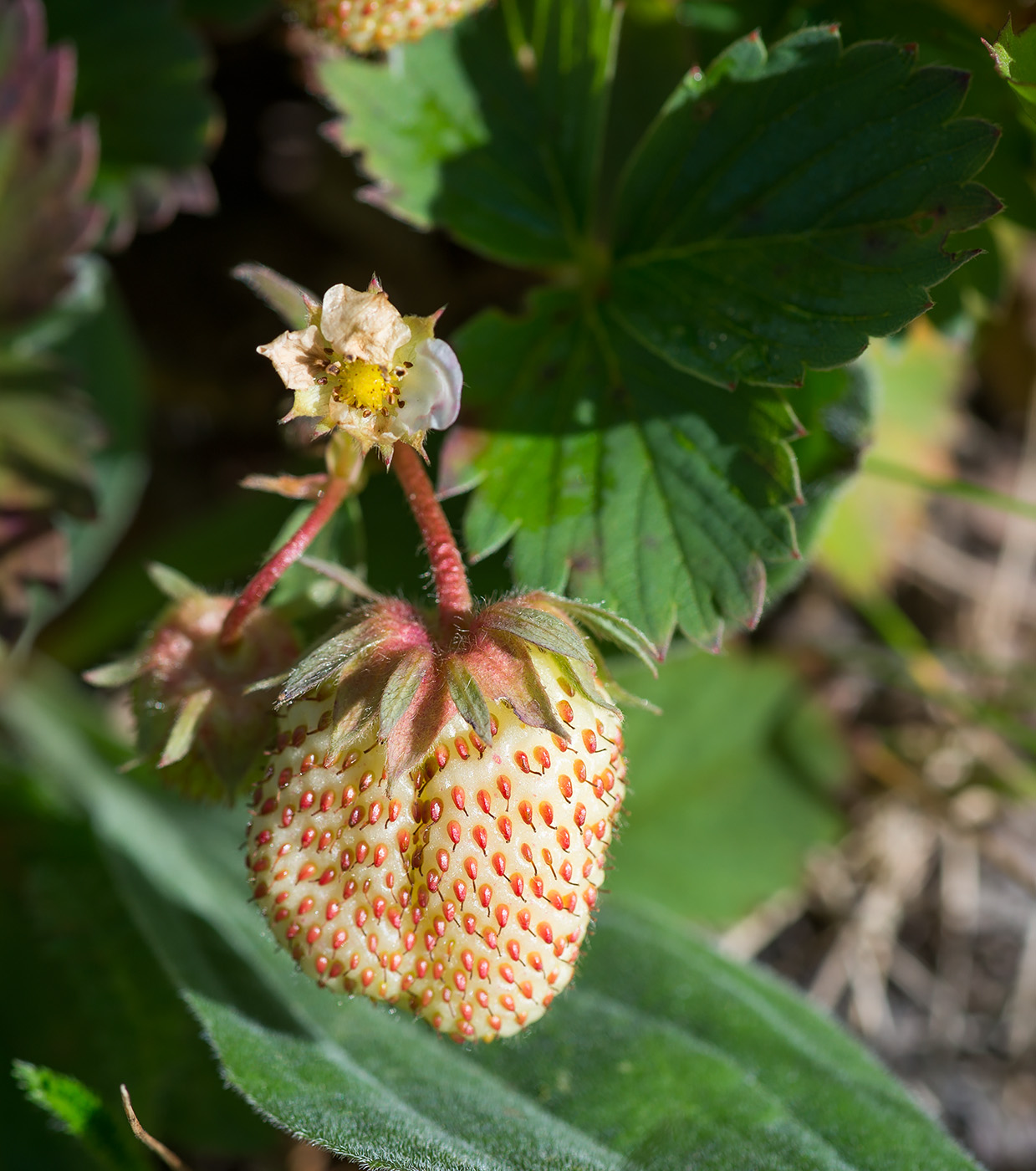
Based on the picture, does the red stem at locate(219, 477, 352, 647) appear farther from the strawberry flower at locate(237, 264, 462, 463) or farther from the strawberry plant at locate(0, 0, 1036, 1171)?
the strawberry flower at locate(237, 264, 462, 463)

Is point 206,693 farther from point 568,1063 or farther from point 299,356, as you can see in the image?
point 568,1063

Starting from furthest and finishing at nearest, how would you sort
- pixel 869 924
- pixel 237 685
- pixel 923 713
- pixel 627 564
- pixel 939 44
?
pixel 923 713 → pixel 869 924 → pixel 939 44 → pixel 627 564 → pixel 237 685

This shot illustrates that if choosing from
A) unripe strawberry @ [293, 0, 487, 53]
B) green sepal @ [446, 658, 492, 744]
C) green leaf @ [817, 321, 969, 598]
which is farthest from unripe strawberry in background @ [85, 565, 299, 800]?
green leaf @ [817, 321, 969, 598]

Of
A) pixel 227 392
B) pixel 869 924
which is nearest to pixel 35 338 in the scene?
pixel 227 392

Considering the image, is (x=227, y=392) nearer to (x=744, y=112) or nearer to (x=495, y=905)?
(x=744, y=112)

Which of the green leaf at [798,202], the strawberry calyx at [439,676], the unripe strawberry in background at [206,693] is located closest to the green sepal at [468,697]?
the strawberry calyx at [439,676]

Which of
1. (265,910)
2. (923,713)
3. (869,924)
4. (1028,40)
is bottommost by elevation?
(869,924)
